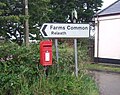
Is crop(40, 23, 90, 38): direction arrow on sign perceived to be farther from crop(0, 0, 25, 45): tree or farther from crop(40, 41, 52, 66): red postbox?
crop(0, 0, 25, 45): tree

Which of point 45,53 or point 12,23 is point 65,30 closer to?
point 45,53

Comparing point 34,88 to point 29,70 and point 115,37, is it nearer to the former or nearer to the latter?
point 29,70

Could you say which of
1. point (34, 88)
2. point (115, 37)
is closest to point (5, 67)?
point (34, 88)

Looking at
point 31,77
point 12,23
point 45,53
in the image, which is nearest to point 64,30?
point 45,53

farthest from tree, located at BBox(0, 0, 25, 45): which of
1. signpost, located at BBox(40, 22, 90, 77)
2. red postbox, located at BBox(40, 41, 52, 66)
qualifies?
red postbox, located at BBox(40, 41, 52, 66)

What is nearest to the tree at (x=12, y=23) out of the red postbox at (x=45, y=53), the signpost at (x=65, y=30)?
the signpost at (x=65, y=30)

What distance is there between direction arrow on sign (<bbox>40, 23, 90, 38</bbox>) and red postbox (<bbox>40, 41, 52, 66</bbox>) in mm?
397

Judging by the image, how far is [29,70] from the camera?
7.19 meters

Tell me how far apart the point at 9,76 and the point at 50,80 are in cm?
98

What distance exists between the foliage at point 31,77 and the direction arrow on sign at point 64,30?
2.07 ft

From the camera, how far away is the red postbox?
7051mm

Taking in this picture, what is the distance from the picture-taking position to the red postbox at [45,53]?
7.05 meters

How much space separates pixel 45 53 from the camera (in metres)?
7.06

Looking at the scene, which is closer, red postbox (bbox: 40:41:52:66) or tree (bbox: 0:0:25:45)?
red postbox (bbox: 40:41:52:66)
